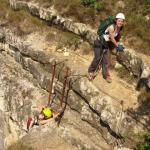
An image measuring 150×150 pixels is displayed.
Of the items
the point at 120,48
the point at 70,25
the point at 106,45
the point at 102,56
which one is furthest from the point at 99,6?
the point at 102,56

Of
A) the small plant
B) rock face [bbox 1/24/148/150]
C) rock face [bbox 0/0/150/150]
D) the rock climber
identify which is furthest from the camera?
the small plant

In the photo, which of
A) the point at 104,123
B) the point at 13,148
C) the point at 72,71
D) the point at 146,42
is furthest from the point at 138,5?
the point at 13,148

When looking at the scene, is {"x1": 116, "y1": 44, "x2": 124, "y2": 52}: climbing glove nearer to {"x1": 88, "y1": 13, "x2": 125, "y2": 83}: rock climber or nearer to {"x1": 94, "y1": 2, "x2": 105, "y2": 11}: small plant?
{"x1": 88, "y1": 13, "x2": 125, "y2": 83}: rock climber

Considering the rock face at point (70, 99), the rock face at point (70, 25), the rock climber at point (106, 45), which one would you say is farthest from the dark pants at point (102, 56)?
the rock face at point (70, 25)

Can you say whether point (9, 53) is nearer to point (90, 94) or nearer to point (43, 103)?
point (43, 103)

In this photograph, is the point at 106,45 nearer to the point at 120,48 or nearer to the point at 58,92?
the point at 120,48

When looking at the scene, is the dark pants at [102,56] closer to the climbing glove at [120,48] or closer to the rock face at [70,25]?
the climbing glove at [120,48]

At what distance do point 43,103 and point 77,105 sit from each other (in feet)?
6.14

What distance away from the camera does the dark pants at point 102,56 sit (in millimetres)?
17422

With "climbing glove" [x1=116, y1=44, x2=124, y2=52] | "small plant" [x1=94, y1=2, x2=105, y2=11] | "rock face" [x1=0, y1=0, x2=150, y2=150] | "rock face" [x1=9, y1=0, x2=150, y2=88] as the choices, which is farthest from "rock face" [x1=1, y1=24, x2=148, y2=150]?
"small plant" [x1=94, y1=2, x2=105, y2=11]

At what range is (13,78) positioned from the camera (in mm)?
20688

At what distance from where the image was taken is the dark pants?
17.4m

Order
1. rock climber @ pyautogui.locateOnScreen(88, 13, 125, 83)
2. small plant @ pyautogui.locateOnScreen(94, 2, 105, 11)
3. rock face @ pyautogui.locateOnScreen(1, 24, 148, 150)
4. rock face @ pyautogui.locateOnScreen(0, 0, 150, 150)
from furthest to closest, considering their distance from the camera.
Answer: small plant @ pyautogui.locateOnScreen(94, 2, 105, 11) → rock climber @ pyautogui.locateOnScreen(88, 13, 125, 83) → rock face @ pyautogui.locateOnScreen(0, 0, 150, 150) → rock face @ pyautogui.locateOnScreen(1, 24, 148, 150)

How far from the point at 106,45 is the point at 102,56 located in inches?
20.9
